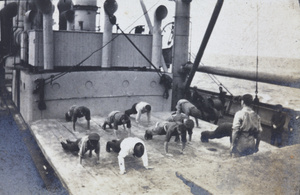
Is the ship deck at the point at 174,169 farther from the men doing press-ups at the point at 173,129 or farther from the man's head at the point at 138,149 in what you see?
the man's head at the point at 138,149

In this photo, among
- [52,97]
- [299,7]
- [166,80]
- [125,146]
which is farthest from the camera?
[166,80]

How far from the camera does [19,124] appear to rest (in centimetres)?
1634

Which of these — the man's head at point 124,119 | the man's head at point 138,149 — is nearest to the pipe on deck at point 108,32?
the man's head at point 124,119

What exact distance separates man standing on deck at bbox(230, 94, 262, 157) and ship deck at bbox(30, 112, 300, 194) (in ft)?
1.57

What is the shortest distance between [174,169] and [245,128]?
2.10 meters

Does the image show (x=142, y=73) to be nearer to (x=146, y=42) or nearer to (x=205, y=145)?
(x=146, y=42)

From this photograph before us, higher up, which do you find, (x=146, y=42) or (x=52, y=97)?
(x=146, y=42)

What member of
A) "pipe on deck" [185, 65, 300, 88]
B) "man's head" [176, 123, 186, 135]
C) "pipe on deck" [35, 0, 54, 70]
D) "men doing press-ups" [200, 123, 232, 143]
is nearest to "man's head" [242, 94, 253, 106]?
"pipe on deck" [185, 65, 300, 88]

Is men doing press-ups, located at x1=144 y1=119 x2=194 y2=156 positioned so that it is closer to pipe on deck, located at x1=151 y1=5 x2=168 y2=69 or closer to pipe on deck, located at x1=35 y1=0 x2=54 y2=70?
pipe on deck, located at x1=35 y1=0 x2=54 y2=70

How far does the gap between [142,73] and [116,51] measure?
6.00 feet

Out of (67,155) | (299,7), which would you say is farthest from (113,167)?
(299,7)

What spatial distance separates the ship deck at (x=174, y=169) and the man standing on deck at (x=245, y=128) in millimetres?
479

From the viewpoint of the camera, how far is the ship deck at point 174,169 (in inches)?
184

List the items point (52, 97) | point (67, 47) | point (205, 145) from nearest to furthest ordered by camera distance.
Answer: point (205, 145) → point (52, 97) → point (67, 47)
